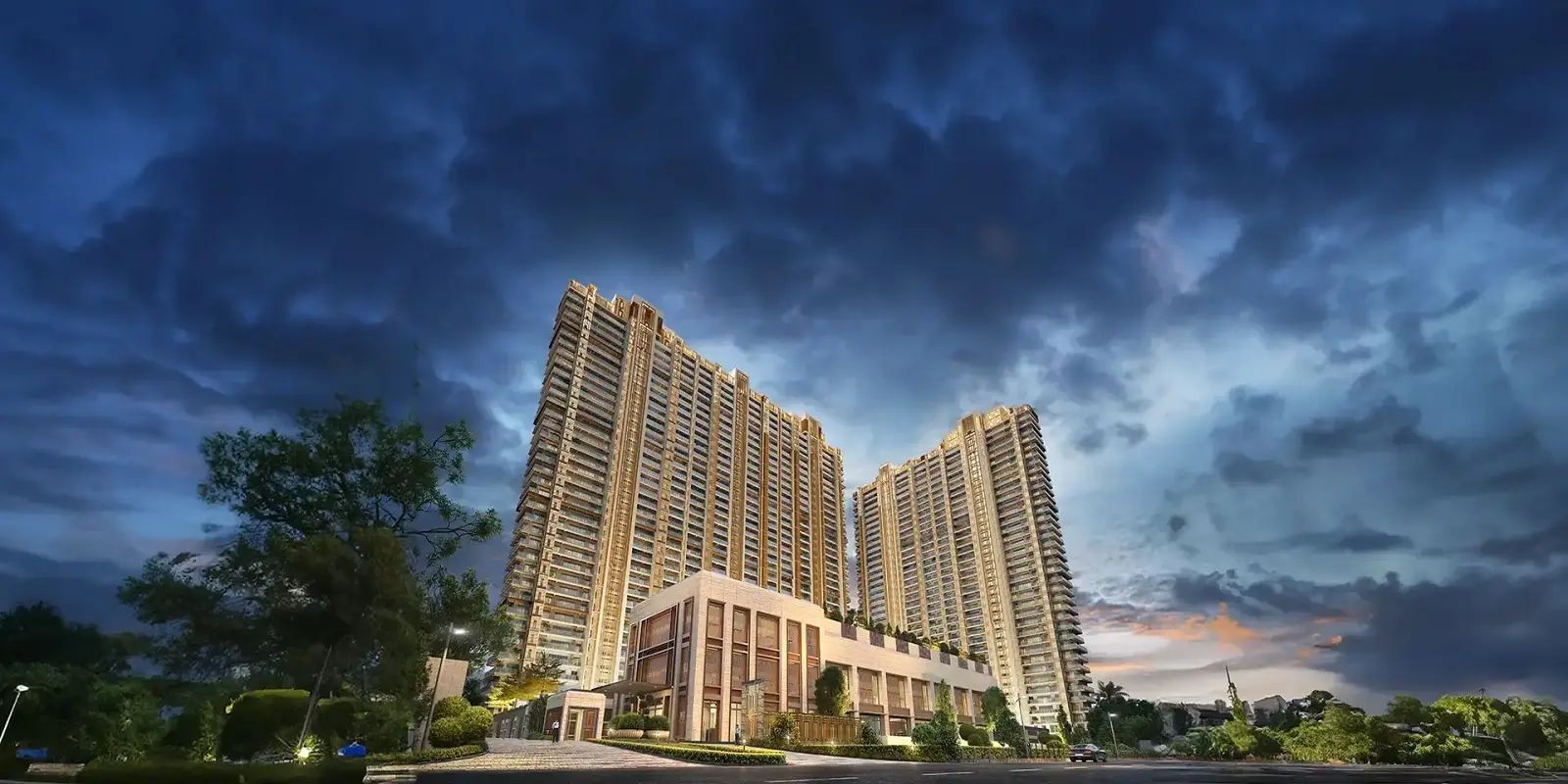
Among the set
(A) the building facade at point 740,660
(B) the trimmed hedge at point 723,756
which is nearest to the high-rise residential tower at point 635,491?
(A) the building facade at point 740,660

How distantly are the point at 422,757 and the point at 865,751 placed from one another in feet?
77.5

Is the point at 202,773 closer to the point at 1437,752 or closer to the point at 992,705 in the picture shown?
→ the point at 1437,752

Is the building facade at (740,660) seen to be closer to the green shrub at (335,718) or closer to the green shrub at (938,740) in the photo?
the green shrub at (938,740)

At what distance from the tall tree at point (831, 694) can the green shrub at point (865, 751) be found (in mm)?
15049

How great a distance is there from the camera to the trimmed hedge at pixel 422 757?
2601 centimetres

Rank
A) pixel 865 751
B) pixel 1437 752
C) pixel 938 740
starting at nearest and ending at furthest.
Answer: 1. pixel 865 751
2. pixel 1437 752
3. pixel 938 740

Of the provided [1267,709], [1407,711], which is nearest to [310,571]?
[1407,711]

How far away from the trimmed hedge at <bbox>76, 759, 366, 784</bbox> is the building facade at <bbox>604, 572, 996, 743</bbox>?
38997mm

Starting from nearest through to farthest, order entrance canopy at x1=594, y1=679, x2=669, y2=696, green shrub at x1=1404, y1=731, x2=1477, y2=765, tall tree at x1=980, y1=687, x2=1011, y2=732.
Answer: green shrub at x1=1404, y1=731, x2=1477, y2=765 < entrance canopy at x1=594, y1=679, x2=669, y2=696 < tall tree at x1=980, y1=687, x2=1011, y2=732

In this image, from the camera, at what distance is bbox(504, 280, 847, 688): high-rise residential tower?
88375 millimetres

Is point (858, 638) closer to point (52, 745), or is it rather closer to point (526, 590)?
point (526, 590)

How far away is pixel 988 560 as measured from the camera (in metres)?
141

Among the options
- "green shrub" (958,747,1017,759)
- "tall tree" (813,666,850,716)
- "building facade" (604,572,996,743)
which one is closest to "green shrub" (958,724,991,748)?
"green shrub" (958,747,1017,759)

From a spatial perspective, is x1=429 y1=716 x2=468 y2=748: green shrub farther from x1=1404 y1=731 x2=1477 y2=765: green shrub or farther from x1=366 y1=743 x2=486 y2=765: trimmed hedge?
x1=1404 y1=731 x2=1477 y2=765: green shrub
